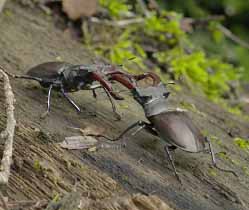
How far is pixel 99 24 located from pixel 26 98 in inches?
81.8

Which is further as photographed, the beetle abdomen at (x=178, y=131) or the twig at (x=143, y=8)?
the twig at (x=143, y=8)

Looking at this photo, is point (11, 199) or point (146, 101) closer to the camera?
point (11, 199)

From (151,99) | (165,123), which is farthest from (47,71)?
(165,123)

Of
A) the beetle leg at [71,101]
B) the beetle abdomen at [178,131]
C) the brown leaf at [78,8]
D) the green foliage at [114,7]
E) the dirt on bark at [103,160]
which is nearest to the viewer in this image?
the dirt on bark at [103,160]

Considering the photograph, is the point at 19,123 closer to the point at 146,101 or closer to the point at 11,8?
the point at 146,101

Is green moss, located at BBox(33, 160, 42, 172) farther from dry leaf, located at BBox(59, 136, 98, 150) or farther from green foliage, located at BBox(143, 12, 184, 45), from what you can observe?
green foliage, located at BBox(143, 12, 184, 45)

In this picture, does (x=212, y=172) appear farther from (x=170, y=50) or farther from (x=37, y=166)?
(x=170, y=50)

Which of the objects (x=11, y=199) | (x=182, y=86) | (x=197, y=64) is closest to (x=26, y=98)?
(x=11, y=199)

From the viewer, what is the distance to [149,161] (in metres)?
3.02

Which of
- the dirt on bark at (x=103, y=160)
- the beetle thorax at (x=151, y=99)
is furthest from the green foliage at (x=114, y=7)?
the beetle thorax at (x=151, y=99)

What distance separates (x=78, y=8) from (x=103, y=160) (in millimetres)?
2494

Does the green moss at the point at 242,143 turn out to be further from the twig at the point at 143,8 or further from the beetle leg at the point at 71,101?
the twig at the point at 143,8

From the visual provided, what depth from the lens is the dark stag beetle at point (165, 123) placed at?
303 cm

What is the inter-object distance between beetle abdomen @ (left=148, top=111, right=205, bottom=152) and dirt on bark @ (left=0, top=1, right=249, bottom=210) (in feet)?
0.40
